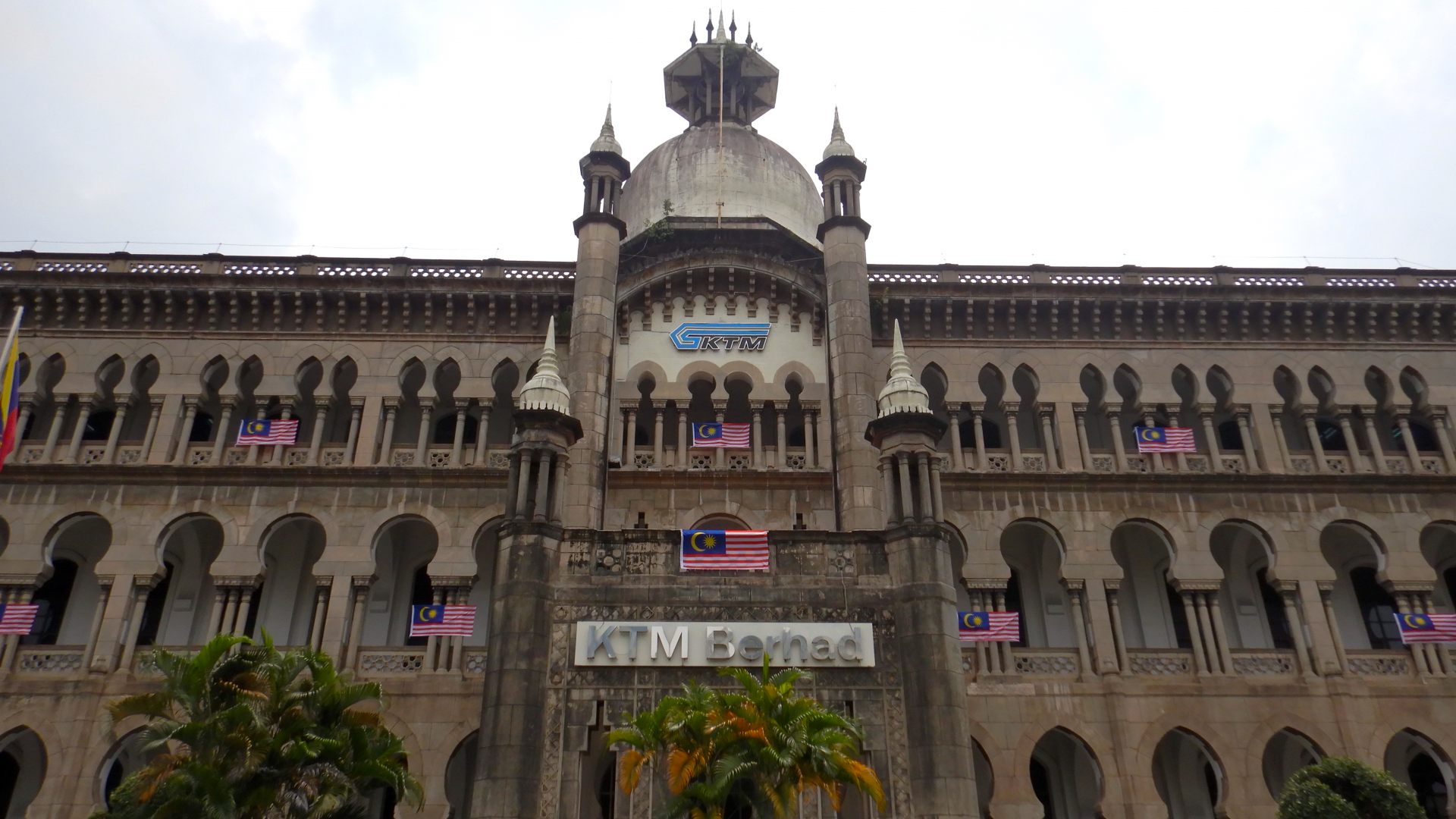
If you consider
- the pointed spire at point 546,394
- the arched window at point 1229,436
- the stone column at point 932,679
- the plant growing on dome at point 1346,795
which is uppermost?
the arched window at point 1229,436

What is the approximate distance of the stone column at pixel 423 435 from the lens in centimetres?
2903

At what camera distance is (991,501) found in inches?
1134

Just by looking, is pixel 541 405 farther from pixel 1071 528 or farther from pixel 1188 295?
pixel 1188 295

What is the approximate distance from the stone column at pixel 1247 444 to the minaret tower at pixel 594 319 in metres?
19.1

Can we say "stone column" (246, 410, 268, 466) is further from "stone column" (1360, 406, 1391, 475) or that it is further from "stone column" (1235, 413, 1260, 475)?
"stone column" (1360, 406, 1391, 475)

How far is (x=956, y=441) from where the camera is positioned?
29.5 metres

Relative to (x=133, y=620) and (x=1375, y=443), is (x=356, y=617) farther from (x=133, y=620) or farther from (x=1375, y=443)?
(x=1375, y=443)

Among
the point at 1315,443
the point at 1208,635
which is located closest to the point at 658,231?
the point at 1208,635

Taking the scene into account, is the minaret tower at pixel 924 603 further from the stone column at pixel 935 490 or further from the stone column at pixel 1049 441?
the stone column at pixel 1049 441

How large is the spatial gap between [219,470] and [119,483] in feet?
9.31

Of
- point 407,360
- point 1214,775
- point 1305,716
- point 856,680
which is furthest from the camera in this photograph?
point 407,360

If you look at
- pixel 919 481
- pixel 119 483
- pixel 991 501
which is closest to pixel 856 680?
pixel 919 481

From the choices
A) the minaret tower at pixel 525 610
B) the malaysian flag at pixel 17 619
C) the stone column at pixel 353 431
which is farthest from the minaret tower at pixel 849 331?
the malaysian flag at pixel 17 619

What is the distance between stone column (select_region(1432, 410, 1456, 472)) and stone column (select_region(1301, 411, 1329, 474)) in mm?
3301
